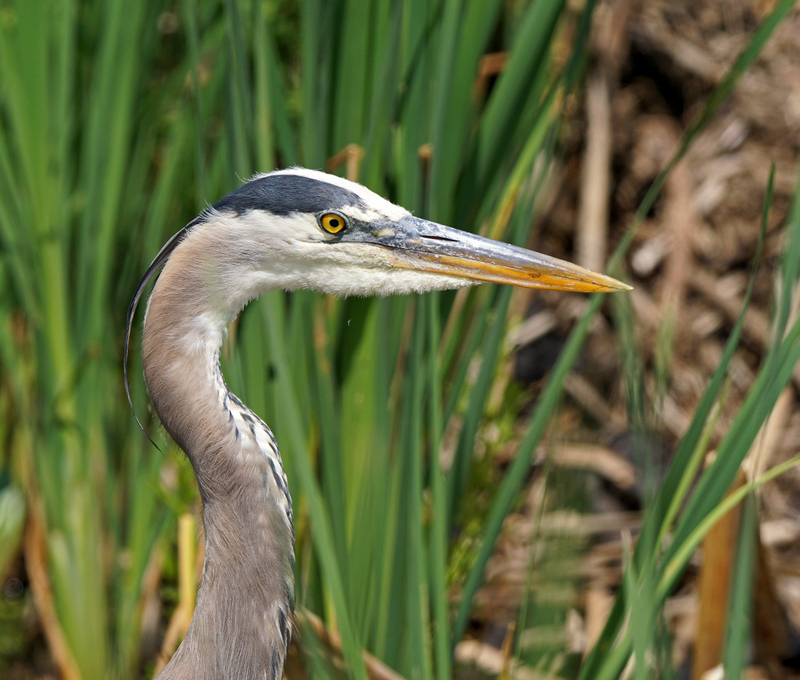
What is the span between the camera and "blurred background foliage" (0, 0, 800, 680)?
3.04ft

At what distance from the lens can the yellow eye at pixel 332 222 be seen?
0.88 meters

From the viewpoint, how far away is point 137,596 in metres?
1.48

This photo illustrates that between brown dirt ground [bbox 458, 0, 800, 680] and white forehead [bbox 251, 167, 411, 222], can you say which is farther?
brown dirt ground [bbox 458, 0, 800, 680]

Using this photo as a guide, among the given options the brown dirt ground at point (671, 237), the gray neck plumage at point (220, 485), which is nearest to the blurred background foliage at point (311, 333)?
the gray neck plumage at point (220, 485)

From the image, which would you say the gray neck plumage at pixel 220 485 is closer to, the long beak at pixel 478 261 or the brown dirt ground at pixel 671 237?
the long beak at pixel 478 261

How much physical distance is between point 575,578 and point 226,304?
0.47 m

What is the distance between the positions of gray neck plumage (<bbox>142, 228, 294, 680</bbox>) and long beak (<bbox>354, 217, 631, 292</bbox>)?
0.69ft

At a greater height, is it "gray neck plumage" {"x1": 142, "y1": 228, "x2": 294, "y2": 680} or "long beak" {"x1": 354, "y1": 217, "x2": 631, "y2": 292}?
"long beak" {"x1": 354, "y1": 217, "x2": 631, "y2": 292}

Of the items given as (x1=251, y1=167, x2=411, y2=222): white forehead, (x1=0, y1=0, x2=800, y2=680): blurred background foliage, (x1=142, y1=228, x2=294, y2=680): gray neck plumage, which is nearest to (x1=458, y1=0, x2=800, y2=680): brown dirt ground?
(x1=0, y1=0, x2=800, y2=680): blurred background foliage

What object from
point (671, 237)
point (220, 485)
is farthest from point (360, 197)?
point (671, 237)

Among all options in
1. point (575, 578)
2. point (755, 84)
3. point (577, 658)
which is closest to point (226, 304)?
point (575, 578)

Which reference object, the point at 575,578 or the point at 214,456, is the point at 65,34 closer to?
the point at 214,456

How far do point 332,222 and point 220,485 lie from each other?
312 mm

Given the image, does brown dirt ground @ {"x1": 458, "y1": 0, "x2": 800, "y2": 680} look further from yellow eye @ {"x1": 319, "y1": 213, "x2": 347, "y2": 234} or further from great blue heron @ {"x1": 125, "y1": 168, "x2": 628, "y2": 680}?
yellow eye @ {"x1": 319, "y1": 213, "x2": 347, "y2": 234}
